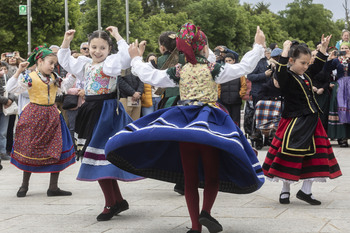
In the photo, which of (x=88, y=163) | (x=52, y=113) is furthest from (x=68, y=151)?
(x=88, y=163)

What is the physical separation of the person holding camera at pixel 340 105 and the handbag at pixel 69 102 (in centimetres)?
509

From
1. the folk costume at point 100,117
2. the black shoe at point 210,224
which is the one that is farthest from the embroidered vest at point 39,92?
the black shoe at point 210,224

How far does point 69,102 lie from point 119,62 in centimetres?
588

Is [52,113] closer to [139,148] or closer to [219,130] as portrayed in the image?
[139,148]

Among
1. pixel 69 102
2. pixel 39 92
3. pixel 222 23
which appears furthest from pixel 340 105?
pixel 222 23

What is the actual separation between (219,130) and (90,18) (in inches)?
1877

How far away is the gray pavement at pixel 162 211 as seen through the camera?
18.7 ft

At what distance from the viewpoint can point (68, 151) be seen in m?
8.14

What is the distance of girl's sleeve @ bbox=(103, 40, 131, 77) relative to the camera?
6.22m

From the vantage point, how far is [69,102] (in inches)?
472

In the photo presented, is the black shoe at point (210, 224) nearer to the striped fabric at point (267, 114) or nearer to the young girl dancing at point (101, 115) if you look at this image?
the young girl dancing at point (101, 115)

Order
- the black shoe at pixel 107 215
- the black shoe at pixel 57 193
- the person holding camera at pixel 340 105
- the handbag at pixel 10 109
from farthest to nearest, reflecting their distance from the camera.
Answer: the person holding camera at pixel 340 105 < the handbag at pixel 10 109 < the black shoe at pixel 57 193 < the black shoe at pixel 107 215

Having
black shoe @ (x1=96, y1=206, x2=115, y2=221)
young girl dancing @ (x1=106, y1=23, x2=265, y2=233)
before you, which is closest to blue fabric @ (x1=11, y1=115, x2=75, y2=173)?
black shoe @ (x1=96, y1=206, x2=115, y2=221)

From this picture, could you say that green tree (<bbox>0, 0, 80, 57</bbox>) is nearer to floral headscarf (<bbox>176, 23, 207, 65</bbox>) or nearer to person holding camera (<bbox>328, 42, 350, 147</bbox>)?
person holding camera (<bbox>328, 42, 350, 147</bbox>)
